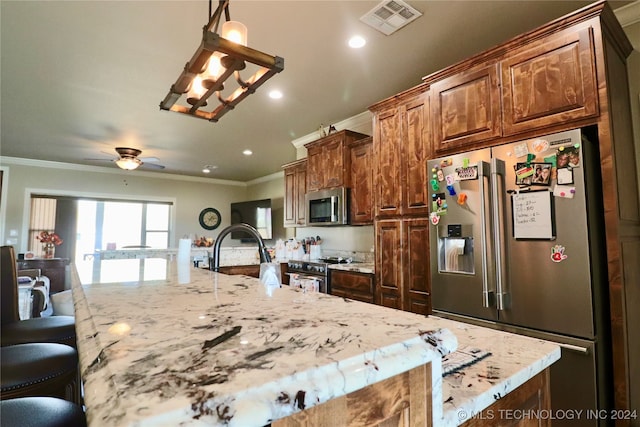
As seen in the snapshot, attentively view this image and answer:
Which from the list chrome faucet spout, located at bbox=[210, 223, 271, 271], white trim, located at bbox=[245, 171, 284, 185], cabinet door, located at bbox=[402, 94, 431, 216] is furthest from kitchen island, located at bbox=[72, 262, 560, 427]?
white trim, located at bbox=[245, 171, 284, 185]

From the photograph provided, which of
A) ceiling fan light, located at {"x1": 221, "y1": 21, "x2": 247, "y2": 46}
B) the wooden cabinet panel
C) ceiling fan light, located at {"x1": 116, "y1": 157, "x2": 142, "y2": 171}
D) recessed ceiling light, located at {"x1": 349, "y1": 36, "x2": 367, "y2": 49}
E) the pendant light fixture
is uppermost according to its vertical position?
recessed ceiling light, located at {"x1": 349, "y1": 36, "x2": 367, "y2": 49}

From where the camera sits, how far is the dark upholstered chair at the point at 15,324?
149cm

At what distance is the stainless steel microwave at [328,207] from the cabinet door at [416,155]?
108cm

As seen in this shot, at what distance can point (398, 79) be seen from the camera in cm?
314

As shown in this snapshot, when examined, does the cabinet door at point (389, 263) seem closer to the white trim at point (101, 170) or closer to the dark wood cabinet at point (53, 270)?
the dark wood cabinet at point (53, 270)

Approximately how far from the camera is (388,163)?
117 inches

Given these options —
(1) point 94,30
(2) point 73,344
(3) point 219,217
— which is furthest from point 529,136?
(3) point 219,217

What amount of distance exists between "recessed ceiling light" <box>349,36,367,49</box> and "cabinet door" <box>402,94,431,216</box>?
65 centimetres

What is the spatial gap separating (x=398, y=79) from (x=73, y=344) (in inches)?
124

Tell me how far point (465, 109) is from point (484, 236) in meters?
0.89

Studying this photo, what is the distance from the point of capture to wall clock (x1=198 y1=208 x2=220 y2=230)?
8172mm

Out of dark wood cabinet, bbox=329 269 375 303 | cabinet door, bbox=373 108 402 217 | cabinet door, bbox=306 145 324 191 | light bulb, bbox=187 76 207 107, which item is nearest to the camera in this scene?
→ light bulb, bbox=187 76 207 107

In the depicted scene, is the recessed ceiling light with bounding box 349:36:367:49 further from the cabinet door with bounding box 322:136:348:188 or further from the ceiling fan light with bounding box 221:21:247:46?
the cabinet door with bounding box 322:136:348:188

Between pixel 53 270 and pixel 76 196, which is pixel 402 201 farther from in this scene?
pixel 76 196
